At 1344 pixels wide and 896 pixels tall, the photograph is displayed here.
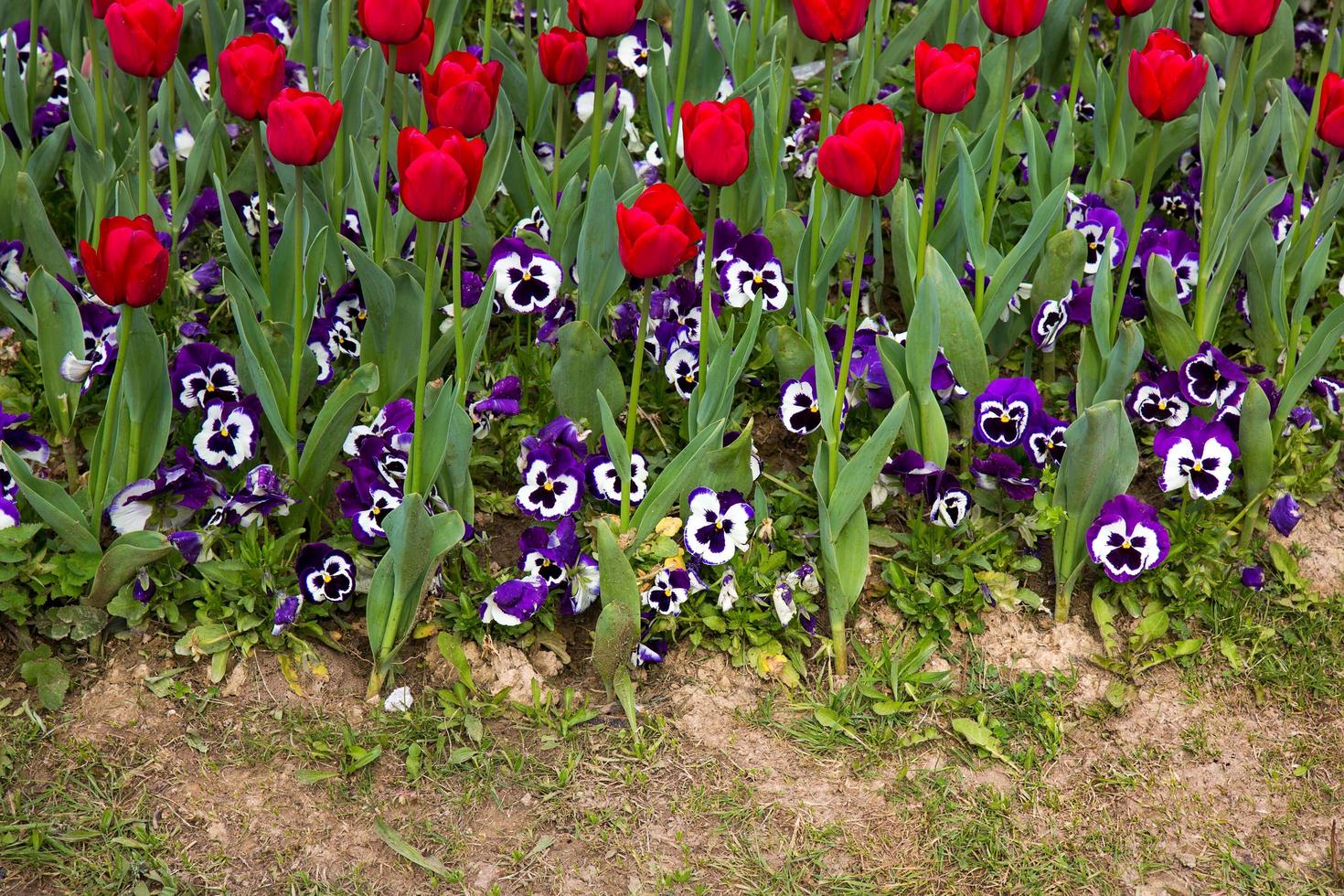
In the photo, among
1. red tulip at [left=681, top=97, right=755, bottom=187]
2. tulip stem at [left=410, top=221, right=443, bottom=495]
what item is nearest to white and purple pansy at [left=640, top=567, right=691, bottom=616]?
tulip stem at [left=410, top=221, right=443, bottom=495]

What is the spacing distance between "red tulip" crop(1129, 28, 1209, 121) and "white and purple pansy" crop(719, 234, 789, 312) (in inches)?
32.5

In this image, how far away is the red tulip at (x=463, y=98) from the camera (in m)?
2.29

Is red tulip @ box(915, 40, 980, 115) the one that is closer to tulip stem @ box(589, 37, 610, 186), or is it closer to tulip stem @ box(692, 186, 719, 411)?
tulip stem @ box(692, 186, 719, 411)

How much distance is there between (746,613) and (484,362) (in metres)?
0.84

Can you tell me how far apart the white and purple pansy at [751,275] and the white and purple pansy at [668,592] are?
73cm

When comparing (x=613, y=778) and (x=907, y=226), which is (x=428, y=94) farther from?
(x=613, y=778)

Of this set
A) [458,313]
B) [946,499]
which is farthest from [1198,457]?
[458,313]

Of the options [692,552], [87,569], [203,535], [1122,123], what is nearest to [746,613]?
[692,552]

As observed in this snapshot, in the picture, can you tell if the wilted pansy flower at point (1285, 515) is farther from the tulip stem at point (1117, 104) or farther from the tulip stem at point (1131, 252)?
the tulip stem at point (1117, 104)

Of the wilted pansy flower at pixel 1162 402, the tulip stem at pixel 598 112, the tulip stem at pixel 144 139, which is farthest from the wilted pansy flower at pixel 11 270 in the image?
the wilted pansy flower at pixel 1162 402

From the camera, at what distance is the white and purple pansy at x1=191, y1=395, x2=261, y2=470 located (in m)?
2.57

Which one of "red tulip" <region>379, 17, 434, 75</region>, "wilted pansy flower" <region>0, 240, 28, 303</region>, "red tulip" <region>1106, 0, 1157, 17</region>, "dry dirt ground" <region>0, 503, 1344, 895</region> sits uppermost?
"red tulip" <region>1106, 0, 1157, 17</region>

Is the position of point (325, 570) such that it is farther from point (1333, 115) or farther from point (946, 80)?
point (1333, 115)

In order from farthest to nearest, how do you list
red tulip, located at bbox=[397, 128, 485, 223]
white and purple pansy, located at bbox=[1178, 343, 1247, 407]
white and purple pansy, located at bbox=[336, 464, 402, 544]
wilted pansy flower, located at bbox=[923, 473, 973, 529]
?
white and purple pansy, located at bbox=[1178, 343, 1247, 407] → wilted pansy flower, located at bbox=[923, 473, 973, 529] → white and purple pansy, located at bbox=[336, 464, 402, 544] → red tulip, located at bbox=[397, 128, 485, 223]
